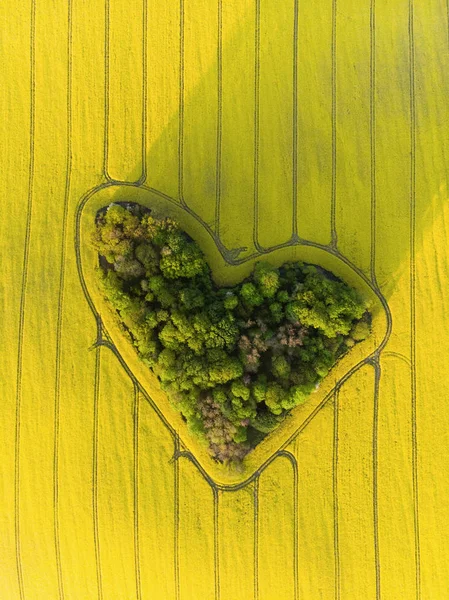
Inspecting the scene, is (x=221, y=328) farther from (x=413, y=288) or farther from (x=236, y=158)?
(x=413, y=288)

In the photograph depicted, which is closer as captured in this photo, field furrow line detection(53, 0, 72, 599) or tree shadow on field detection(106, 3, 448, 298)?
field furrow line detection(53, 0, 72, 599)

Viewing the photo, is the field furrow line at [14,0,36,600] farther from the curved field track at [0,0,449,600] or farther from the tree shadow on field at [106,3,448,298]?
the tree shadow on field at [106,3,448,298]

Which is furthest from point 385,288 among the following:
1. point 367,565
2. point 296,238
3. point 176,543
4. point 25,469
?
point 25,469

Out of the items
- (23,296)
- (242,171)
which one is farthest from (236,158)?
(23,296)

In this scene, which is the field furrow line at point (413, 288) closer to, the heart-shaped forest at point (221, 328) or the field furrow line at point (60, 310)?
the heart-shaped forest at point (221, 328)

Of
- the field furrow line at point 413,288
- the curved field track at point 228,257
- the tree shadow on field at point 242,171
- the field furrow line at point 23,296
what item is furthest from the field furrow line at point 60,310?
the field furrow line at point 413,288

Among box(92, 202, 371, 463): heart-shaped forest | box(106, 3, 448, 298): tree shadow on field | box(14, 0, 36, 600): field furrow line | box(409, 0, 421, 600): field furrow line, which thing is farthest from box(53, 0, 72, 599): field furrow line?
box(409, 0, 421, 600): field furrow line
